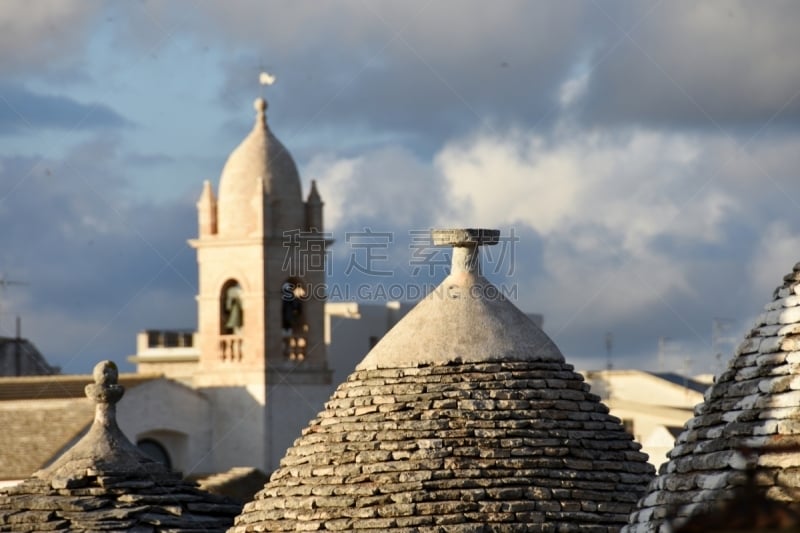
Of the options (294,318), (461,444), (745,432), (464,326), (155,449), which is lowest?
(745,432)

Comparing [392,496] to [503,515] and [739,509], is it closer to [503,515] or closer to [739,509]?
[503,515]

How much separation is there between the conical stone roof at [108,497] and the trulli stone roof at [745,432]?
11.1 m

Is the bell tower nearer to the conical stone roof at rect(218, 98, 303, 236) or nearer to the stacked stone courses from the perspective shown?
the conical stone roof at rect(218, 98, 303, 236)

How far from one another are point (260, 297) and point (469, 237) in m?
50.3

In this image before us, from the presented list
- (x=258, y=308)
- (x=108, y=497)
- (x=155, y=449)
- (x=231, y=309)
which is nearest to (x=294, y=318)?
(x=258, y=308)

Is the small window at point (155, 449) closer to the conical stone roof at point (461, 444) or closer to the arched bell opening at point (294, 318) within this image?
the arched bell opening at point (294, 318)

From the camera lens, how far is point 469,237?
22.6 m

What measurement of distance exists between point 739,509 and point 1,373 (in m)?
67.0

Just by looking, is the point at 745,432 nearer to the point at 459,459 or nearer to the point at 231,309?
the point at 459,459

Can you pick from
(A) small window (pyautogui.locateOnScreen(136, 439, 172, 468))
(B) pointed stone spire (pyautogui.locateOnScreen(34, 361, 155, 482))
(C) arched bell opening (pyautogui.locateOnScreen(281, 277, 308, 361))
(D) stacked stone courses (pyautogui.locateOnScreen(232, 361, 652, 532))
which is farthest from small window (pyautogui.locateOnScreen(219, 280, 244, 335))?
(D) stacked stone courses (pyautogui.locateOnScreen(232, 361, 652, 532))

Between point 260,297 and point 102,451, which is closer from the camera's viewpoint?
point 102,451

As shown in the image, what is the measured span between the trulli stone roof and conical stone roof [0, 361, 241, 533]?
36.3 ft

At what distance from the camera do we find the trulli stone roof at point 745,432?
13266mm

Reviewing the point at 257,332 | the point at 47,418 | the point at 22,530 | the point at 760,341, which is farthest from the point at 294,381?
the point at 760,341
